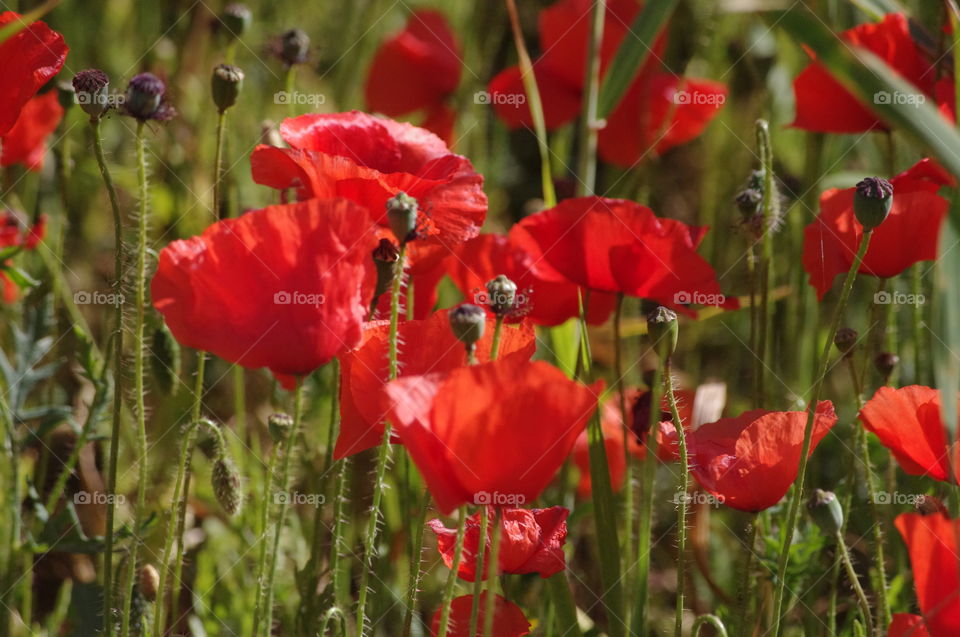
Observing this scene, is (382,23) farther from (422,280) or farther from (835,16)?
(422,280)

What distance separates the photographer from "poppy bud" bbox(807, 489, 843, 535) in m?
1.01

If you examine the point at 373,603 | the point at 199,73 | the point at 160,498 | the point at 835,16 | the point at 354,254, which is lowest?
the point at 373,603

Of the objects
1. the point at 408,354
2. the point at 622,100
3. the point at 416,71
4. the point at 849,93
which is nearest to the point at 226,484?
the point at 408,354

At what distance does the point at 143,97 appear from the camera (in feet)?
3.24

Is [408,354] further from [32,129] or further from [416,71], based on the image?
[416,71]

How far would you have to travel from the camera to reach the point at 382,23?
2.81m

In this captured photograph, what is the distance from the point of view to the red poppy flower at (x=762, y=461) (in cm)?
93

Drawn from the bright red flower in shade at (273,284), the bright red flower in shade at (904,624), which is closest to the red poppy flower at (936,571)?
the bright red flower in shade at (904,624)

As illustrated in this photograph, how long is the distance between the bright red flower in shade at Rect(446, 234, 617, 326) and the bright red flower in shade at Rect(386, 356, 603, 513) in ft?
1.38

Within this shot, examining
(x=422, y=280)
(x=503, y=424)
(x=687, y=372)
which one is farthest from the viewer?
(x=687, y=372)

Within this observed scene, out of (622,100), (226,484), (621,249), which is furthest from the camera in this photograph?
(622,100)

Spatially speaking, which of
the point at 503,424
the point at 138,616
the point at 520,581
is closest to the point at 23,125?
the point at 138,616

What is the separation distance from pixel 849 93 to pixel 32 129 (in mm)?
1021

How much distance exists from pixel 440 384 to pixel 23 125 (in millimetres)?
924
